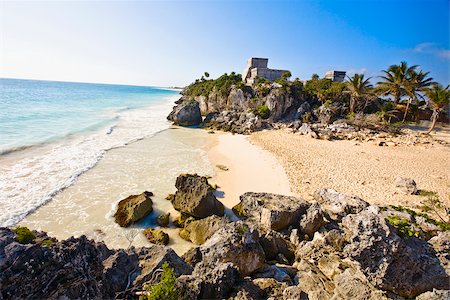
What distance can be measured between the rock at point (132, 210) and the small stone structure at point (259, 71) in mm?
42888

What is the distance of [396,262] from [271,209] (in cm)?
460

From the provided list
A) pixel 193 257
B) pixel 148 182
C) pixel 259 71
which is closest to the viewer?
pixel 193 257

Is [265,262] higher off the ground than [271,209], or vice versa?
[271,209]

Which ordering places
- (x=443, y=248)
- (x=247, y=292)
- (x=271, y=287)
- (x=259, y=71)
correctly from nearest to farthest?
(x=247, y=292)
(x=271, y=287)
(x=443, y=248)
(x=259, y=71)

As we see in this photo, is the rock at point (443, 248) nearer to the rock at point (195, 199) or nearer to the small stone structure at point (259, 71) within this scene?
the rock at point (195, 199)

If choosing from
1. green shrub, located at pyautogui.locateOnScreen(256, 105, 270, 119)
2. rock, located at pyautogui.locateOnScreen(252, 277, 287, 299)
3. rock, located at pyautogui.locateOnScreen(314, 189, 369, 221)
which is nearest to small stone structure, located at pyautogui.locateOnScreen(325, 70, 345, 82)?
green shrub, located at pyautogui.locateOnScreen(256, 105, 270, 119)

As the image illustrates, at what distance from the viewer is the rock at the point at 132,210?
10.4m

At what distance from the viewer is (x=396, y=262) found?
20.0 ft

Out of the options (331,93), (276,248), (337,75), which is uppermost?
(337,75)

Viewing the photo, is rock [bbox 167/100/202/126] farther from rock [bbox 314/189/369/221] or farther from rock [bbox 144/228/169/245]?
rock [bbox 314/189/369/221]

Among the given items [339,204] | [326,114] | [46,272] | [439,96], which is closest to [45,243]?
[46,272]

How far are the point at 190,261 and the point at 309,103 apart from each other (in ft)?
120

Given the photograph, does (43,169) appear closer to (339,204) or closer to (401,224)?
(339,204)

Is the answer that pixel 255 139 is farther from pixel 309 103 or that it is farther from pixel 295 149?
pixel 309 103
